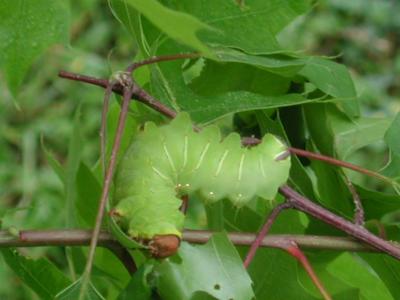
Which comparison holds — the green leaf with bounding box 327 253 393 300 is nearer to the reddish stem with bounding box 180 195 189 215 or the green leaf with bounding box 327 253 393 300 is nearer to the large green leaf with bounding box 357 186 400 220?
the large green leaf with bounding box 357 186 400 220

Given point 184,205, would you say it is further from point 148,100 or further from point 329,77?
point 329,77

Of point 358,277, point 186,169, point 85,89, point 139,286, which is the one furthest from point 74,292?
point 85,89

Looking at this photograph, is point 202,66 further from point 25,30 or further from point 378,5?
point 378,5

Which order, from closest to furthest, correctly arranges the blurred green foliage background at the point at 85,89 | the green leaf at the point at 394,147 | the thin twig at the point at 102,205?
the thin twig at the point at 102,205 → the green leaf at the point at 394,147 → the blurred green foliage background at the point at 85,89

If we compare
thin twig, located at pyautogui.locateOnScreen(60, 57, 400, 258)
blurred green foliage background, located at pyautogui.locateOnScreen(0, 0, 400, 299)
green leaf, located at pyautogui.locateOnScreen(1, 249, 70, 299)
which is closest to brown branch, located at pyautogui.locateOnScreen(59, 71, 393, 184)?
thin twig, located at pyautogui.locateOnScreen(60, 57, 400, 258)

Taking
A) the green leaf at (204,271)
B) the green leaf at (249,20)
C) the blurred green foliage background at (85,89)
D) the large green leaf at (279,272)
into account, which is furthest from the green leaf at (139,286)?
the blurred green foliage background at (85,89)

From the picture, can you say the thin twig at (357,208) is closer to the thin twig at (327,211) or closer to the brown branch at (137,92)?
the thin twig at (327,211)

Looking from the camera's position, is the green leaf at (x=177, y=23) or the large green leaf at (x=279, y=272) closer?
the green leaf at (x=177, y=23)

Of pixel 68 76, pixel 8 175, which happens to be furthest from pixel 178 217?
pixel 8 175
